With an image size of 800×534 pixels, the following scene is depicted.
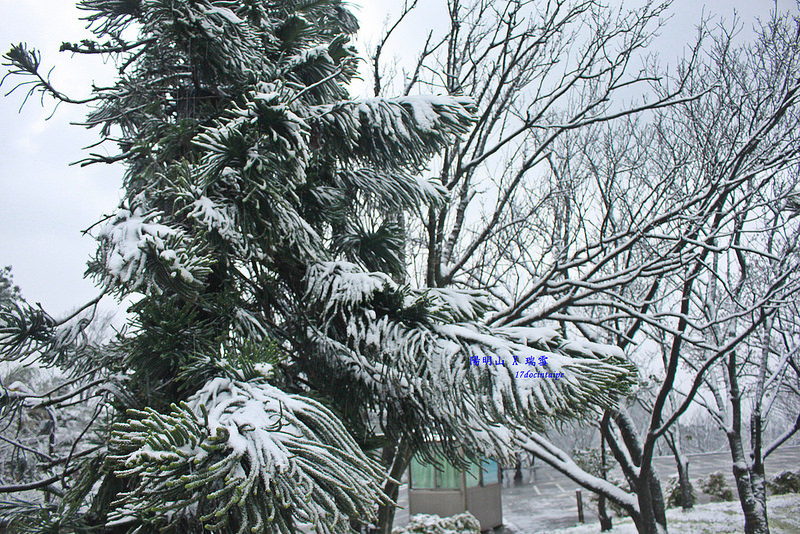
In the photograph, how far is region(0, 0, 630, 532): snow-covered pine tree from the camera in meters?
0.91

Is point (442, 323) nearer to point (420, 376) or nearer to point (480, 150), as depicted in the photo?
point (420, 376)

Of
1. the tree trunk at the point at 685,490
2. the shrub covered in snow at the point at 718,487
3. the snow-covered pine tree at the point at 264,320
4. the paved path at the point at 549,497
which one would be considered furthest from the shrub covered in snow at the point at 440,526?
the shrub covered in snow at the point at 718,487

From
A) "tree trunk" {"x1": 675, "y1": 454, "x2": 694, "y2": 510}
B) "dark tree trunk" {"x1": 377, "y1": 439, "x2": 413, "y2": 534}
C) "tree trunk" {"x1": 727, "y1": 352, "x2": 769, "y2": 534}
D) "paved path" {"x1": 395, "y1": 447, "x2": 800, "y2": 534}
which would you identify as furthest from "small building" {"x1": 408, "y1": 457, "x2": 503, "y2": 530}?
"dark tree trunk" {"x1": 377, "y1": 439, "x2": 413, "y2": 534}

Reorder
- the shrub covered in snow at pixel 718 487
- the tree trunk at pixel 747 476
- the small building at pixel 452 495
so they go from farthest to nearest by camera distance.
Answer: the shrub covered in snow at pixel 718 487
the small building at pixel 452 495
the tree trunk at pixel 747 476

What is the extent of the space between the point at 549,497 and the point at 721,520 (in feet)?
27.9

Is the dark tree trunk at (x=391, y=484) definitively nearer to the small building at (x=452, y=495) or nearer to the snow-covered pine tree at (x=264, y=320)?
the snow-covered pine tree at (x=264, y=320)

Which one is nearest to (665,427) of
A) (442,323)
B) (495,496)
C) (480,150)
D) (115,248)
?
(480,150)

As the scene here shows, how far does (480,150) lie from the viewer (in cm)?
486

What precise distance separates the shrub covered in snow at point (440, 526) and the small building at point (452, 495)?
202cm

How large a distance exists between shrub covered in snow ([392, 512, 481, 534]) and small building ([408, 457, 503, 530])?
79.5 inches

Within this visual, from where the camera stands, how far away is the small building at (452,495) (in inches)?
438

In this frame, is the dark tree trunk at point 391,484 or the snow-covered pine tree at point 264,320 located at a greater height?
the snow-covered pine tree at point 264,320

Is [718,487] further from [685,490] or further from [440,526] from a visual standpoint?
[440,526]

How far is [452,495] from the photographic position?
11172 mm
